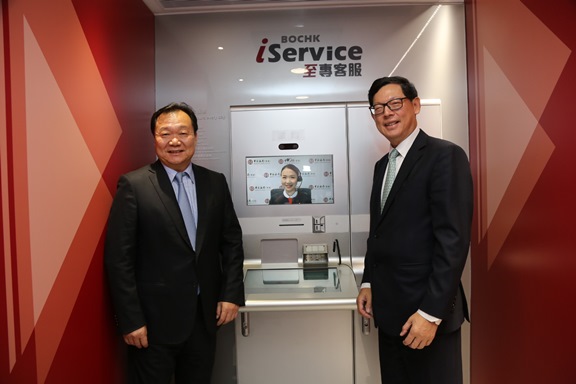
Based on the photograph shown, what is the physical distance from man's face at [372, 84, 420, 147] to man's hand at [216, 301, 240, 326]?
46.4 inches

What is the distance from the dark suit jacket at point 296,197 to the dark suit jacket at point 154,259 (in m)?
0.74

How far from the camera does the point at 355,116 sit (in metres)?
2.52

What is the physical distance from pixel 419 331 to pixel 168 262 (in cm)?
116

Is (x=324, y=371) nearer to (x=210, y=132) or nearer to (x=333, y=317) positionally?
(x=333, y=317)

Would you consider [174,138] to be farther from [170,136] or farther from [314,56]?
[314,56]

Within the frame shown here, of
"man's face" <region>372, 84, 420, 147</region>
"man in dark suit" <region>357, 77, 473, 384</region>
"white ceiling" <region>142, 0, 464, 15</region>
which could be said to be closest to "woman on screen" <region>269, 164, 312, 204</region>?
"man in dark suit" <region>357, 77, 473, 384</region>

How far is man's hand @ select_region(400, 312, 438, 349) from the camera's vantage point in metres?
1.55

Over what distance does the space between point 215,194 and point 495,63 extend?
71.4 inches

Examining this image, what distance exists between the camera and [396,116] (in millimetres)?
1719

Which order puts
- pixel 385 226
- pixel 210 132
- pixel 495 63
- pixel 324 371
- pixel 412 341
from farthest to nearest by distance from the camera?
pixel 210 132, pixel 324 371, pixel 495 63, pixel 385 226, pixel 412 341

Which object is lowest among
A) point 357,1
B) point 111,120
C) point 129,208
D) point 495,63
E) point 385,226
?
point 385,226

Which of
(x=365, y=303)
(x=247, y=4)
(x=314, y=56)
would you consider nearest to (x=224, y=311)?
(x=365, y=303)

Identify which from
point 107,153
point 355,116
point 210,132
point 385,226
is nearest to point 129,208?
point 107,153

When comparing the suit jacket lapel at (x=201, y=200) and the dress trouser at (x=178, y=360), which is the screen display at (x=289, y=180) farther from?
the dress trouser at (x=178, y=360)
